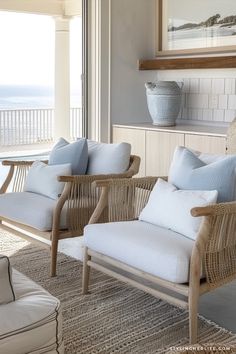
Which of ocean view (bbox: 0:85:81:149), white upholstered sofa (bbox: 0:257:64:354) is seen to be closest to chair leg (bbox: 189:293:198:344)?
white upholstered sofa (bbox: 0:257:64:354)

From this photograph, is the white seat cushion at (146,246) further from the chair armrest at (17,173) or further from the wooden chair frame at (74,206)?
the chair armrest at (17,173)

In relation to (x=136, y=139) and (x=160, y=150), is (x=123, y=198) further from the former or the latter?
(x=136, y=139)

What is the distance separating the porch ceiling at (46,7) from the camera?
7379mm

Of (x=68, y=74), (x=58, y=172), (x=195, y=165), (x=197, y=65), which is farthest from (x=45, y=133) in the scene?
(x=195, y=165)

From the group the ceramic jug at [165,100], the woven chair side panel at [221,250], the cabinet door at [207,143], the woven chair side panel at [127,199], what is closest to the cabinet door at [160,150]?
the cabinet door at [207,143]

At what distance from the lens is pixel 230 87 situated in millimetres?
4734

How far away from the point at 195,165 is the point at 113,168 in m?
0.76

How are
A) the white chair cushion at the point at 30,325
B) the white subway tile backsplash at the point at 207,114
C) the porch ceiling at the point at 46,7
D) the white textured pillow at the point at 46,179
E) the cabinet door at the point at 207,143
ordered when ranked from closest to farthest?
1. the white chair cushion at the point at 30,325
2. the white textured pillow at the point at 46,179
3. the cabinet door at the point at 207,143
4. the white subway tile backsplash at the point at 207,114
5. the porch ceiling at the point at 46,7

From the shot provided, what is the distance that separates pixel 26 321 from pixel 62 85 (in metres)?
6.99

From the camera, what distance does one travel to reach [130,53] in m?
5.31

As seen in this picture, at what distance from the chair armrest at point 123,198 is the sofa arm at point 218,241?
2.52 feet

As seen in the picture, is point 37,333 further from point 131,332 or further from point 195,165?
point 195,165

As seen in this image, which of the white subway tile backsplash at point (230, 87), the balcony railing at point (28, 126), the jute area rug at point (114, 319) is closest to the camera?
the jute area rug at point (114, 319)

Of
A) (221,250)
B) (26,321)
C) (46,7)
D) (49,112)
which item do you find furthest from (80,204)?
(49,112)
